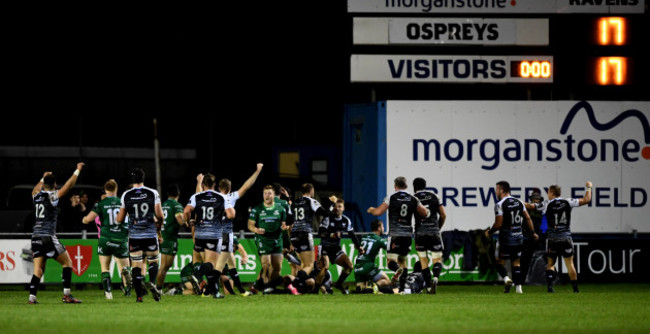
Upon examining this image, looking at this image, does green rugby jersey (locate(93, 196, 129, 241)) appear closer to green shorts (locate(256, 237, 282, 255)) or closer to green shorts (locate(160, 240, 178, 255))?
green shorts (locate(160, 240, 178, 255))

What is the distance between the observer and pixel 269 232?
22.1 meters

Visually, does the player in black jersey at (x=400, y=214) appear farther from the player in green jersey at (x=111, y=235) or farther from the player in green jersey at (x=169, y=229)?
the player in green jersey at (x=111, y=235)

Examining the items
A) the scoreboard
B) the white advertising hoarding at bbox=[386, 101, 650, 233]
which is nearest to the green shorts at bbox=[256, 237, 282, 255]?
the white advertising hoarding at bbox=[386, 101, 650, 233]

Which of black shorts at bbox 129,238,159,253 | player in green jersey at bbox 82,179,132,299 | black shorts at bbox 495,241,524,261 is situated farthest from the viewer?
black shorts at bbox 495,241,524,261

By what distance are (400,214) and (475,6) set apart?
26.7ft

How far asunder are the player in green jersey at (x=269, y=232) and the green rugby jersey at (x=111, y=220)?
7.25ft

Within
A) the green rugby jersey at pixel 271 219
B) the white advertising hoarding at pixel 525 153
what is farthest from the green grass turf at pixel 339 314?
the white advertising hoarding at pixel 525 153

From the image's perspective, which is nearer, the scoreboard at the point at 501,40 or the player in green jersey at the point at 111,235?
the player in green jersey at the point at 111,235

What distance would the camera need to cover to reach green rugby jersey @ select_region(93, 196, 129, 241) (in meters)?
21.2

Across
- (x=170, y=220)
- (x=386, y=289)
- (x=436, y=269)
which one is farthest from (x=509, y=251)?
(x=170, y=220)

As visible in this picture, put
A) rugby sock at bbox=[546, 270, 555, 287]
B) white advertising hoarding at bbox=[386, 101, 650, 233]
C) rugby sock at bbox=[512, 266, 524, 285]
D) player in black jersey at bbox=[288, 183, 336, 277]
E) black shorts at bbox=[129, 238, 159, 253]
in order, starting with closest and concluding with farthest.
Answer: black shorts at bbox=[129, 238, 159, 253]
player in black jersey at bbox=[288, 183, 336, 277]
rugby sock at bbox=[512, 266, 524, 285]
rugby sock at bbox=[546, 270, 555, 287]
white advertising hoarding at bbox=[386, 101, 650, 233]

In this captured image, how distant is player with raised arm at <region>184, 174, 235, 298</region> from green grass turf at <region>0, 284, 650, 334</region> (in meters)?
0.51

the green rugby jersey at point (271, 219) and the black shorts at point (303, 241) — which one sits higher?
the green rugby jersey at point (271, 219)

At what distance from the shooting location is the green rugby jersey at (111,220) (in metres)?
21.2
